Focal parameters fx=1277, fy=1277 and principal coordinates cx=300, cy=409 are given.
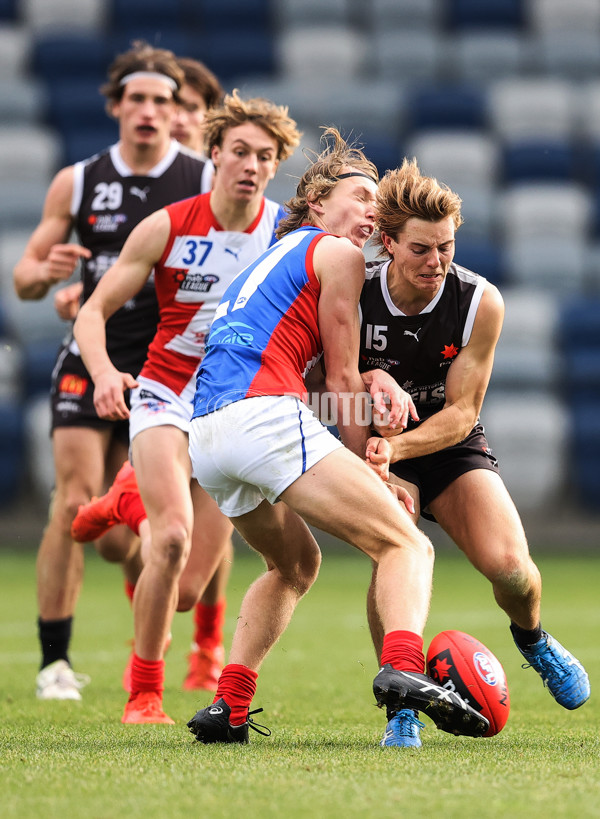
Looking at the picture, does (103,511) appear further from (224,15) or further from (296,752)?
(224,15)

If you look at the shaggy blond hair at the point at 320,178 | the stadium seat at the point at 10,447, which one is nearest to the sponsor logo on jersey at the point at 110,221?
the shaggy blond hair at the point at 320,178

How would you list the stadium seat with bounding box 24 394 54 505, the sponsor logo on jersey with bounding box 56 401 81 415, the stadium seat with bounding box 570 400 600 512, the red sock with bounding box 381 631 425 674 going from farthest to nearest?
the stadium seat with bounding box 570 400 600 512 < the stadium seat with bounding box 24 394 54 505 < the sponsor logo on jersey with bounding box 56 401 81 415 < the red sock with bounding box 381 631 425 674

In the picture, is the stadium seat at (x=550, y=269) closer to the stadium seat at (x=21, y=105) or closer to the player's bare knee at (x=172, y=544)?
the stadium seat at (x=21, y=105)

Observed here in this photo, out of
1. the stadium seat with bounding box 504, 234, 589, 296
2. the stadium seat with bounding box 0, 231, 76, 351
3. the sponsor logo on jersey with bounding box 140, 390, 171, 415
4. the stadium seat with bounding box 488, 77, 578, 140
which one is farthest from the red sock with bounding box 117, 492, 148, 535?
the stadium seat with bounding box 488, 77, 578, 140

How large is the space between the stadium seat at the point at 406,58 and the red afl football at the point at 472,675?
14.2 metres

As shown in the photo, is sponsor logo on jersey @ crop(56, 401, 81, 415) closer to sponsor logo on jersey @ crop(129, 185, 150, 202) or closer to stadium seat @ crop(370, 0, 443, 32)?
sponsor logo on jersey @ crop(129, 185, 150, 202)

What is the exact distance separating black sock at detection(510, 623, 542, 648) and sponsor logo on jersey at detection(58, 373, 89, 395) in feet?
8.07

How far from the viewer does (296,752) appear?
3824 mm

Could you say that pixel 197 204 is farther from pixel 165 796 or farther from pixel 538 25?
pixel 538 25

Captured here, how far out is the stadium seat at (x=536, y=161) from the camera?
1620 centimetres

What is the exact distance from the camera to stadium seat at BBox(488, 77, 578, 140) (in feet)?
54.2

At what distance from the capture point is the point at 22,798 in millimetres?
3025

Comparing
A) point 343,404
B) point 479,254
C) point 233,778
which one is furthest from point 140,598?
point 479,254

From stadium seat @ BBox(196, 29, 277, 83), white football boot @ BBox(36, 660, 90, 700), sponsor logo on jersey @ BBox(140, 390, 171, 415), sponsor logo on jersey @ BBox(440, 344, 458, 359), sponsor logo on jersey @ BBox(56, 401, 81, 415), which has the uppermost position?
stadium seat @ BBox(196, 29, 277, 83)
